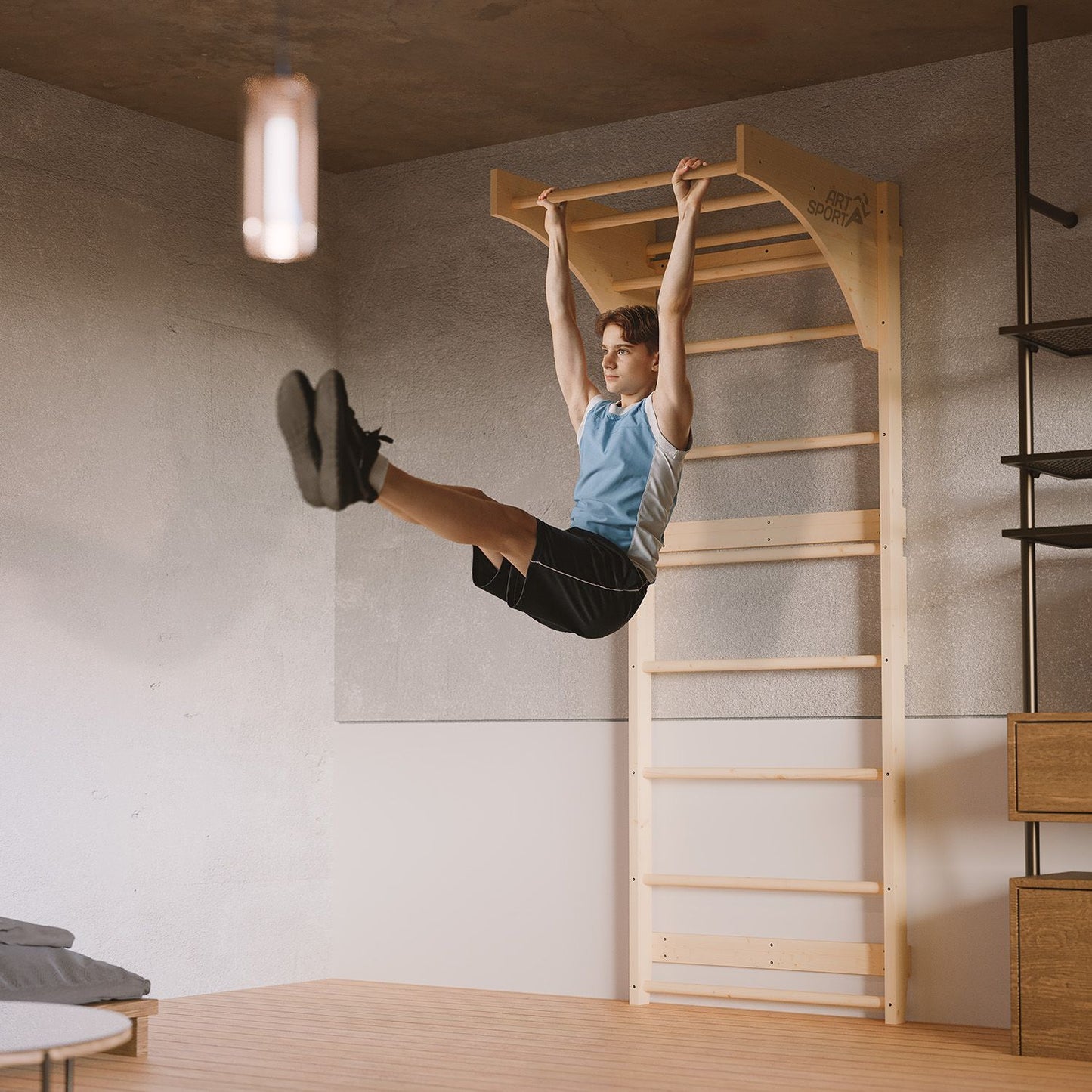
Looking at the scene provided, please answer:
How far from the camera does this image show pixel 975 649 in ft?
15.4

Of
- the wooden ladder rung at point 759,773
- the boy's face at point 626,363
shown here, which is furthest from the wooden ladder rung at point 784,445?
the wooden ladder rung at point 759,773

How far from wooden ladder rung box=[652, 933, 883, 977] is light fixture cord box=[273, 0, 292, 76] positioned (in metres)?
3.00

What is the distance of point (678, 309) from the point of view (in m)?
4.07

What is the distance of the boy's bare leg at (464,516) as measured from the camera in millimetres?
3225

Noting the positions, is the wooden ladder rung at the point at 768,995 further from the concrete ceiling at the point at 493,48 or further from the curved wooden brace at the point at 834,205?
the concrete ceiling at the point at 493,48

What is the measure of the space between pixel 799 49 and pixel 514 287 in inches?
53.8

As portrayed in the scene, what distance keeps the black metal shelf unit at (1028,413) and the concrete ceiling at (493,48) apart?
36 cm

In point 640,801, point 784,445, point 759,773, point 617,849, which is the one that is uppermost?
point 784,445

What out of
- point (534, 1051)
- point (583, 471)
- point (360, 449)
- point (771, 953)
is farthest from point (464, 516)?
point (771, 953)

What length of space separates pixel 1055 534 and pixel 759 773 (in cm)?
123

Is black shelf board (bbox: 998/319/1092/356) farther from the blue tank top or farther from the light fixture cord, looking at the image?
the light fixture cord

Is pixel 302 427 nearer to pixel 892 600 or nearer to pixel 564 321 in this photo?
pixel 564 321

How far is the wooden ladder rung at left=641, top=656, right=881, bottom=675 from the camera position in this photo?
4762mm

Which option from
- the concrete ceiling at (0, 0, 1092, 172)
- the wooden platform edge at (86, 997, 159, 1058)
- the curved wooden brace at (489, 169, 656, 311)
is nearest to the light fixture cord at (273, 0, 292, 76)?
the concrete ceiling at (0, 0, 1092, 172)
